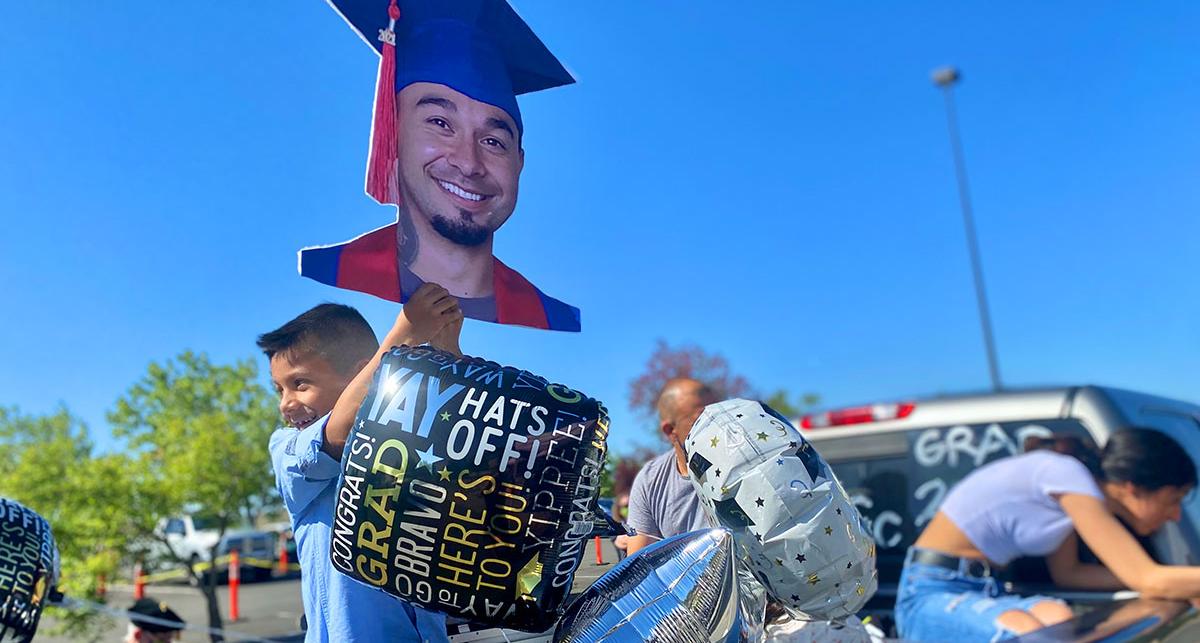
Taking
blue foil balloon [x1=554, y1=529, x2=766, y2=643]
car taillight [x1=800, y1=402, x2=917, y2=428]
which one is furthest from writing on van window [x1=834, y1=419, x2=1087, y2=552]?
blue foil balloon [x1=554, y1=529, x2=766, y2=643]

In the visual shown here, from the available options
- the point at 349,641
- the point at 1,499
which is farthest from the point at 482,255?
the point at 1,499

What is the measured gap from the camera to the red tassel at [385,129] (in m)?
1.54

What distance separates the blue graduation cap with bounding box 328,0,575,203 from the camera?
155cm

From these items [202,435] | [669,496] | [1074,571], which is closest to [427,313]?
[669,496]

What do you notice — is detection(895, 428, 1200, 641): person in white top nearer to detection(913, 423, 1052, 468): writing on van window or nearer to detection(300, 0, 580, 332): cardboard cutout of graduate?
detection(913, 423, 1052, 468): writing on van window

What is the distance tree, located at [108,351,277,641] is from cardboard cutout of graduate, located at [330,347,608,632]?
91cm

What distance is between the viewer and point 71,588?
6.35 metres

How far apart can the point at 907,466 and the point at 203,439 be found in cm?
326

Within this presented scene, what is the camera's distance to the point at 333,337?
1.60 m

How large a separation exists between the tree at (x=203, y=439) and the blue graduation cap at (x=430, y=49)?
0.72 metres

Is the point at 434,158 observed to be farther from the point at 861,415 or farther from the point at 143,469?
the point at 143,469

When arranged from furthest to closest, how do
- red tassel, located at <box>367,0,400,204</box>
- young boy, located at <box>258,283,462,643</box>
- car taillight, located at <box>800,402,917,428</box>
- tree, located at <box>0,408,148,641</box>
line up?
tree, located at <box>0,408,148,641</box> < car taillight, located at <box>800,402,917,428</box> < red tassel, located at <box>367,0,400,204</box> < young boy, located at <box>258,283,462,643</box>

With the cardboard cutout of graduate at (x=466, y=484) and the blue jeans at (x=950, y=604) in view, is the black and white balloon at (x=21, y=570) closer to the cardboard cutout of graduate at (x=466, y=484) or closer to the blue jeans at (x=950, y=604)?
the cardboard cutout of graduate at (x=466, y=484)

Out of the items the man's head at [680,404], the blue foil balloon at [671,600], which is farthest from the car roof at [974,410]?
the blue foil balloon at [671,600]
